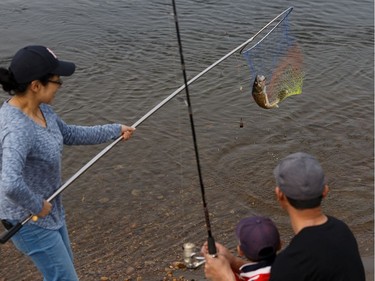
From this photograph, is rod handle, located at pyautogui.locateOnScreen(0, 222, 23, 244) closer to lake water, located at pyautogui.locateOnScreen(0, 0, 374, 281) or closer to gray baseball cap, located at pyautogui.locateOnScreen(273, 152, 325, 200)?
gray baseball cap, located at pyautogui.locateOnScreen(273, 152, 325, 200)

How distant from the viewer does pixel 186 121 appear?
22.8 feet

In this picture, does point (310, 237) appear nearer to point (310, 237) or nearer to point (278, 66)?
point (310, 237)

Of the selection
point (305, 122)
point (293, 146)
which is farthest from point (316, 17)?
point (293, 146)

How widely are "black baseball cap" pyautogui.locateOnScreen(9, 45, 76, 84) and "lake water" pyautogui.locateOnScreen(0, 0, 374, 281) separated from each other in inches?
84.1

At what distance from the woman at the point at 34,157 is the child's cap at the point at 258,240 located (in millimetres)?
1019

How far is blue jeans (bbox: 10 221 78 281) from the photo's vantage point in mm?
2936

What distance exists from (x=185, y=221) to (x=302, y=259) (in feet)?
10.2

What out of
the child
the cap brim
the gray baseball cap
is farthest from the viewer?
the cap brim

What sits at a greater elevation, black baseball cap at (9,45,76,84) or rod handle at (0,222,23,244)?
black baseball cap at (9,45,76,84)

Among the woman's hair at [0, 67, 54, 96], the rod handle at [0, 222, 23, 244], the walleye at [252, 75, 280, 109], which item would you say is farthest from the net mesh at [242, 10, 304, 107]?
the rod handle at [0, 222, 23, 244]

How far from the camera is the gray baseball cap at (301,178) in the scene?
7.06ft

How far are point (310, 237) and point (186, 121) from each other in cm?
493

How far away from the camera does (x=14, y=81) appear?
109 inches

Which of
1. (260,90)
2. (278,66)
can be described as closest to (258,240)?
(260,90)
